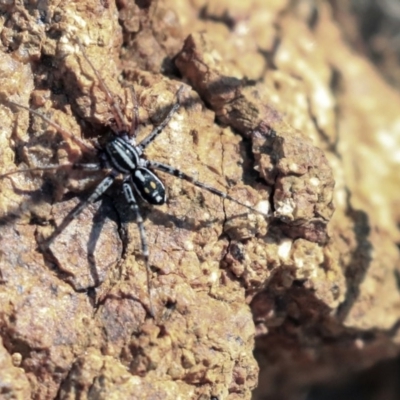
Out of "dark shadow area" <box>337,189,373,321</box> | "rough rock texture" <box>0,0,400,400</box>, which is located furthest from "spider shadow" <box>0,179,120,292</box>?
"dark shadow area" <box>337,189,373,321</box>

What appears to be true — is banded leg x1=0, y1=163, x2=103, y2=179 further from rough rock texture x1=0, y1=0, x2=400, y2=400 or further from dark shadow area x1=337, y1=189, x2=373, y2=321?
dark shadow area x1=337, y1=189, x2=373, y2=321

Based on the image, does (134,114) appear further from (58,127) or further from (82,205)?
(82,205)

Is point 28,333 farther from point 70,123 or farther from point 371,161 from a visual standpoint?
point 371,161

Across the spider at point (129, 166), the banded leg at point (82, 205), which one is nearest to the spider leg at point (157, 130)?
the spider at point (129, 166)

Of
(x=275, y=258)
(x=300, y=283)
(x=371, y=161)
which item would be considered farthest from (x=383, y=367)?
(x=275, y=258)

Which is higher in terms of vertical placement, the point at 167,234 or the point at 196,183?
the point at 196,183

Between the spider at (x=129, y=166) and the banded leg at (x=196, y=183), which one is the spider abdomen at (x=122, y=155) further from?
the banded leg at (x=196, y=183)

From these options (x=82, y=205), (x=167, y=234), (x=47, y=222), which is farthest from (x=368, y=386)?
(x=47, y=222)
